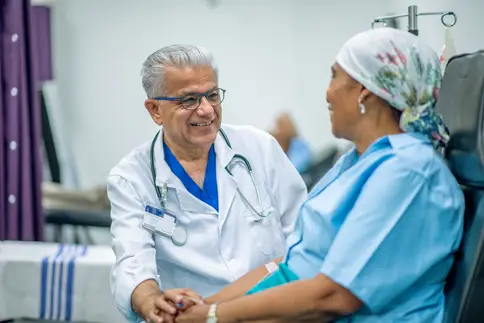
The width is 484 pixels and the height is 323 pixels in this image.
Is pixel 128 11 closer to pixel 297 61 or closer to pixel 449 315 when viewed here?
pixel 297 61

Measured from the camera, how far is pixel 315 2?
5848mm

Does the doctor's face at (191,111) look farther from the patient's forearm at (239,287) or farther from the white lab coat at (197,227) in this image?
the patient's forearm at (239,287)

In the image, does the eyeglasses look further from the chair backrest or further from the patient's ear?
the chair backrest

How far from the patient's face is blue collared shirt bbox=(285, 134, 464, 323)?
89 mm

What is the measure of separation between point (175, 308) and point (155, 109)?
60cm

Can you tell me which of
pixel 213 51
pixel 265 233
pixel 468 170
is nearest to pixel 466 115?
pixel 468 170

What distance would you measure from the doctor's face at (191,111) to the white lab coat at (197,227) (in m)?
0.10

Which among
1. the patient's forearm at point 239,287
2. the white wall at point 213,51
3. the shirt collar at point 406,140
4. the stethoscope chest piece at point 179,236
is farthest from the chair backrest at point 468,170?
the white wall at point 213,51

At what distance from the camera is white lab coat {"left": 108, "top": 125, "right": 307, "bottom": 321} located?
1804 millimetres

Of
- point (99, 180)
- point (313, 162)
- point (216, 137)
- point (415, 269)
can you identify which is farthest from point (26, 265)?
point (99, 180)

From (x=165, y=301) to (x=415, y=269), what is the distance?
637 mm

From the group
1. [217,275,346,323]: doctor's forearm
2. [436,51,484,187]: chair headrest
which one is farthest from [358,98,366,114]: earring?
[217,275,346,323]: doctor's forearm

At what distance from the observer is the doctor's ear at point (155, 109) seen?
6.17ft

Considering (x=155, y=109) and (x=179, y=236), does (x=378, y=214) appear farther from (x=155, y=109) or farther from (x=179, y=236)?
(x=155, y=109)
